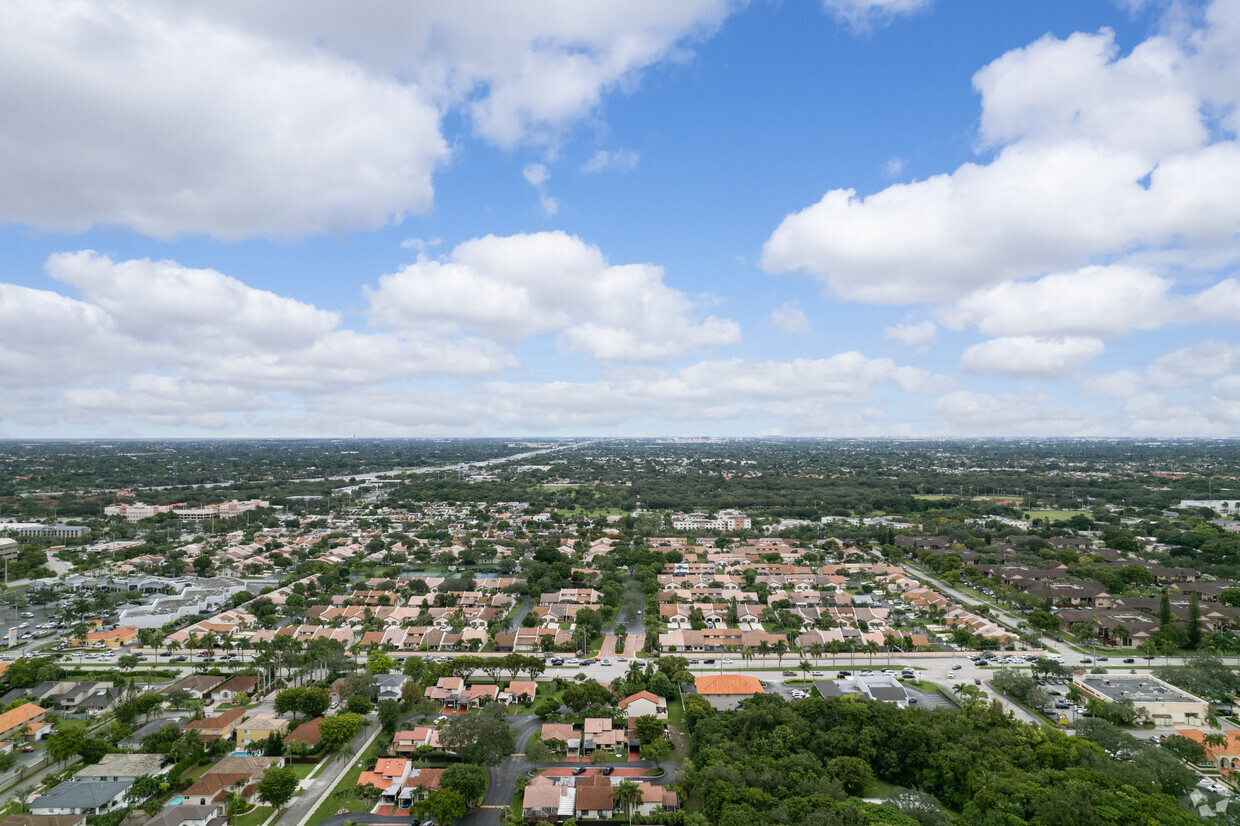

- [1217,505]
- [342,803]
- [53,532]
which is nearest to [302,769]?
[342,803]

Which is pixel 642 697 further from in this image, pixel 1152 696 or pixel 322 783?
pixel 1152 696

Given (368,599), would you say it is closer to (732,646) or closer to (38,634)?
(38,634)

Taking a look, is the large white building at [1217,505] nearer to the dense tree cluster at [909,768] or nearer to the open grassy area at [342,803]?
the dense tree cluster at [909,768]

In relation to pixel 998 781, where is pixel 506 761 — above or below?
below

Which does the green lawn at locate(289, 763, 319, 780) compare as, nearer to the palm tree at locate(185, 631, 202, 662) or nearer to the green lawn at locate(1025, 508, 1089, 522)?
the palm tree at locate(185, 631, 202, 662)

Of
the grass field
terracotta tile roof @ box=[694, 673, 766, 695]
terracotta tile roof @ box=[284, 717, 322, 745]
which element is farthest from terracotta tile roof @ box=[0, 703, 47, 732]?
the grass field

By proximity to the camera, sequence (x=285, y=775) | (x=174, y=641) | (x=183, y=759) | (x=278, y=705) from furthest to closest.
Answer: (x=174, y=641), (x=278, y=705), (x=183, y=759), (x=285, y=775)

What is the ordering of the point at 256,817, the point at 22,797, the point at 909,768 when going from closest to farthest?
the point at 256,817 → the point at 22,797 → the point at 909,768

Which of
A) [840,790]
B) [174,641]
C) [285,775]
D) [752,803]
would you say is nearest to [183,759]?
[285,775]
